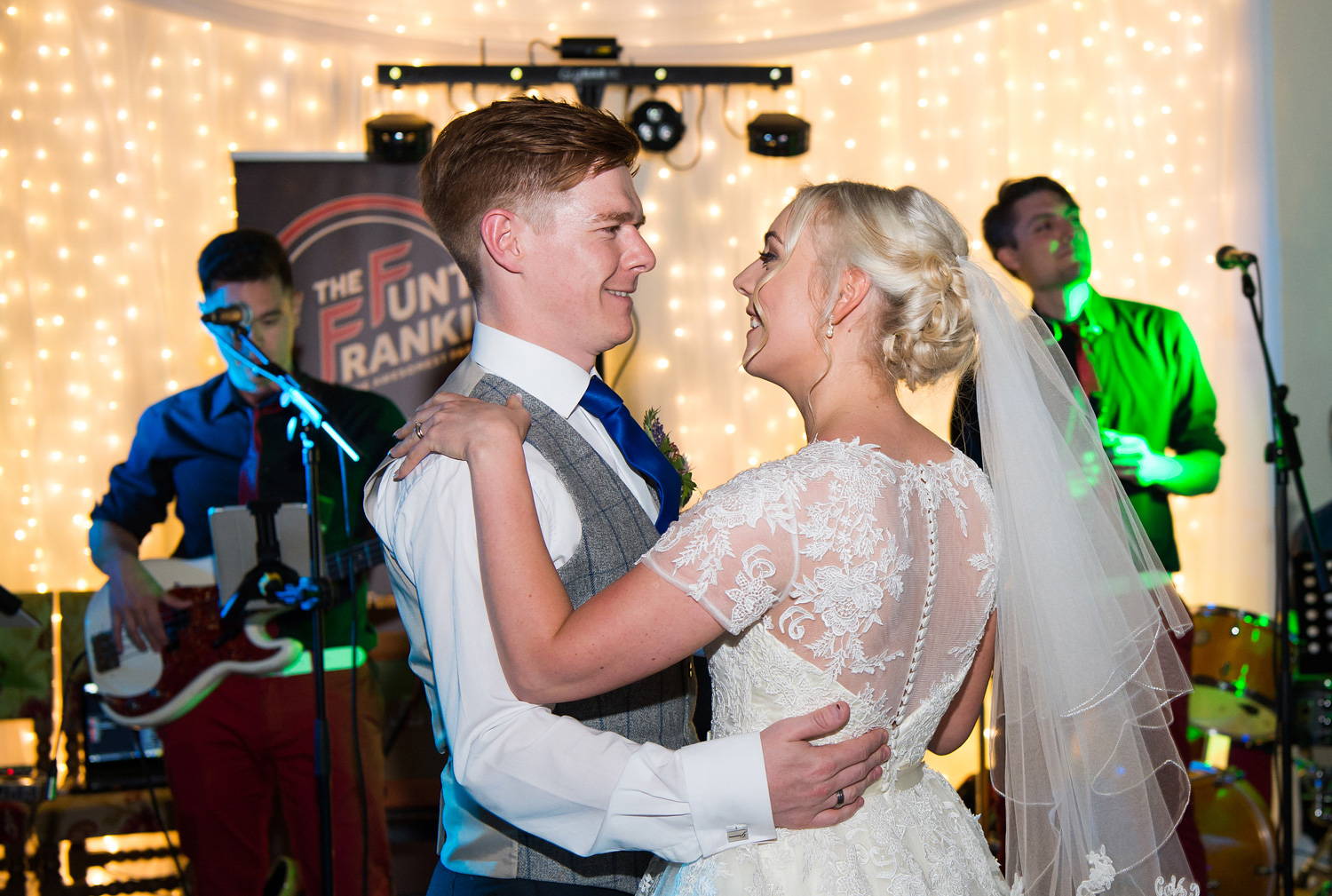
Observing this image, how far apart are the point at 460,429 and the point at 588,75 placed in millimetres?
3457

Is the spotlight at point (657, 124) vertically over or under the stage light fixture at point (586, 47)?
under

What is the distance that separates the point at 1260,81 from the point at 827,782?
4270 mm

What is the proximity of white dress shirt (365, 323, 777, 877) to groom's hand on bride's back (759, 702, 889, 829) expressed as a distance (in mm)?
23

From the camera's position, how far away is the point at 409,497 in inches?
57.5

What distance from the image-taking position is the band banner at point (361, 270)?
3984 millimetres

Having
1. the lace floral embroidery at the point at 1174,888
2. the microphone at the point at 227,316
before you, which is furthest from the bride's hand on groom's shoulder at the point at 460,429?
the microphone at the point at 227,316

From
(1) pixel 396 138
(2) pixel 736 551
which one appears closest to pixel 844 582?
(2) pixel 736 551

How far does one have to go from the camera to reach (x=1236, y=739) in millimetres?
3564

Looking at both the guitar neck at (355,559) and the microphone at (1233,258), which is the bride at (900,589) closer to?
the microphone at (1233,258)

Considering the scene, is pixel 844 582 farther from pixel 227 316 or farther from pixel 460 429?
pixel 227 316

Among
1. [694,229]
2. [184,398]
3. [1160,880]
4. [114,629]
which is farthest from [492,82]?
[1160,880]

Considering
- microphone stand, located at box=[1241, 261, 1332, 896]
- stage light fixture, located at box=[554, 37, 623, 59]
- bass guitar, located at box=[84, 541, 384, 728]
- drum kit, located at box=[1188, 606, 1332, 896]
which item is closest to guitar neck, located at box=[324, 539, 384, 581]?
bass guitar, located at box=[84, 541, 384, 728]

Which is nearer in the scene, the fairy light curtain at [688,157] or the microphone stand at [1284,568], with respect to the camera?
the microphone stand at [1284,568]

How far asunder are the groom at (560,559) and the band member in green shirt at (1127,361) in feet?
6.93
